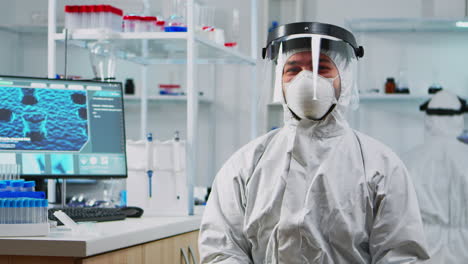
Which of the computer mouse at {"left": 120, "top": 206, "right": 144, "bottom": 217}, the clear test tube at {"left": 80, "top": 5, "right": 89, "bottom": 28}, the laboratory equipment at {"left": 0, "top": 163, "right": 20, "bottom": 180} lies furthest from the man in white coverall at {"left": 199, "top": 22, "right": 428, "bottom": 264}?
the clear test tube at {"left": 80, "top": 5, "right": 89, "bottom": 28}

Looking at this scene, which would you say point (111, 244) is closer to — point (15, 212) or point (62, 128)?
point (15, 212)

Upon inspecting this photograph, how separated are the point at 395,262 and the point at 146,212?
1.10m

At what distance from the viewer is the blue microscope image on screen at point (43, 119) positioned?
2238 millimetres

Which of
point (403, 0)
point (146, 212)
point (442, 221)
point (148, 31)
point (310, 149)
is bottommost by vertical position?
point (442, 221)

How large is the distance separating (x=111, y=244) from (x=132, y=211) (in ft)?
1.86

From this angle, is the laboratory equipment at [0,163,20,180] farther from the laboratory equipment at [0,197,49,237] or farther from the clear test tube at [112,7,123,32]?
the clear test tube at [112,7,123,32]

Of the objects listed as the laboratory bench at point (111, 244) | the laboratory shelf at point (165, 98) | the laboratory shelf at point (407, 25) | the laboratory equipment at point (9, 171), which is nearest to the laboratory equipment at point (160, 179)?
the laboratory bench at point (111, 244)

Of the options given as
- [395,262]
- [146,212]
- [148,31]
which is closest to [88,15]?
[148,31]

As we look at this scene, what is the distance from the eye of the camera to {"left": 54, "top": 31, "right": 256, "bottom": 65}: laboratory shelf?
8.42 feet

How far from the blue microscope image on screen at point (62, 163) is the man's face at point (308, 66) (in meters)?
0.86

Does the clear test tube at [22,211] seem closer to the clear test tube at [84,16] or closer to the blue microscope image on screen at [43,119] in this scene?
the blue microscope image on screen at [43,119]

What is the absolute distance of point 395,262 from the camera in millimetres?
1639

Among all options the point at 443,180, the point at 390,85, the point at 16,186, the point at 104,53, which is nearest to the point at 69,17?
the point at 104,53

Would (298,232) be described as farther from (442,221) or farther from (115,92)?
(442,221)
